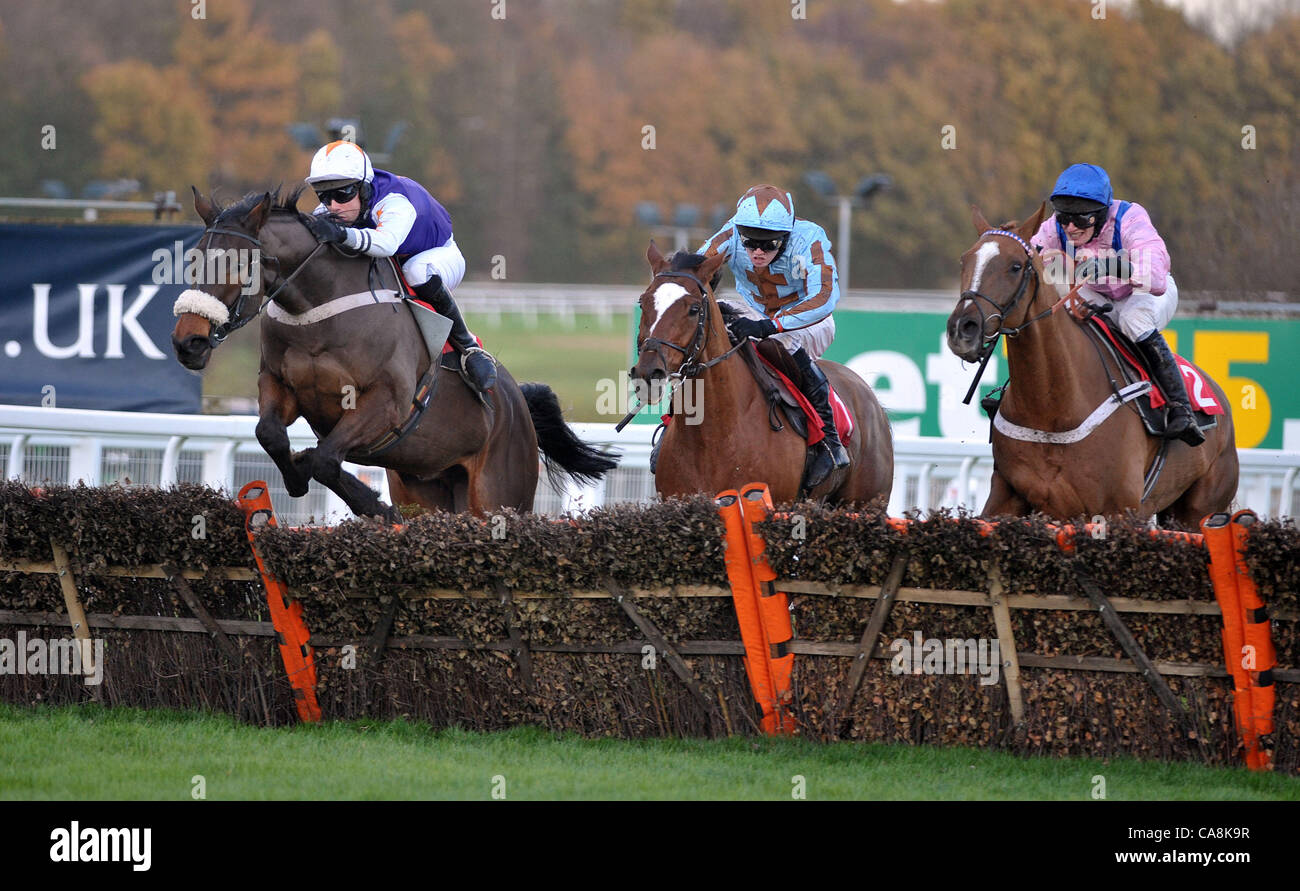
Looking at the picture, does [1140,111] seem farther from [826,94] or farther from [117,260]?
[117,260]

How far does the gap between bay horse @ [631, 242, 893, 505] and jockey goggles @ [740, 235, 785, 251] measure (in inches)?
9.6

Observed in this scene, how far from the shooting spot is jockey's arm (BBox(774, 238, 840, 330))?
5.93 meters

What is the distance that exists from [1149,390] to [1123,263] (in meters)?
0.52

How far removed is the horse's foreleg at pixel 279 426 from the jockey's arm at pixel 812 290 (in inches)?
76.5

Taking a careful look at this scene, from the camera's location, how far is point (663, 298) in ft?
17.7

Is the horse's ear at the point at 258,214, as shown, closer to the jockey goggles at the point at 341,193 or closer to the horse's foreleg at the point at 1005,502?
the jockey goggles at the point at 341,193

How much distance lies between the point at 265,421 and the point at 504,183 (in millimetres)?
26294

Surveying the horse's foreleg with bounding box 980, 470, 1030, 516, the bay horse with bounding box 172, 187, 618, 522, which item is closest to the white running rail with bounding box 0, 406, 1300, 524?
the bay horse with bounding box 172, 187, 618, 522

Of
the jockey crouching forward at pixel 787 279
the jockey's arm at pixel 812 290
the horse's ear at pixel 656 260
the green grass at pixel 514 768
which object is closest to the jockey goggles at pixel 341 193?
the horse's ear at pixel 656 260

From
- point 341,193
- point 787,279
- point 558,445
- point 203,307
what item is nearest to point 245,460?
point 558,445

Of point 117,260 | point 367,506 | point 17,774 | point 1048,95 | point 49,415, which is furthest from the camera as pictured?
point 1048,95

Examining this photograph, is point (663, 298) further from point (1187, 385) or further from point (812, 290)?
point (1187, 385)

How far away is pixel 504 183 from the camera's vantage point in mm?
31125
